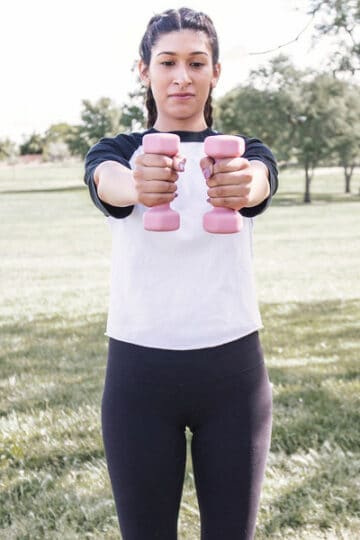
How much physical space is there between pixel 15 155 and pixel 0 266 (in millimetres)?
81894

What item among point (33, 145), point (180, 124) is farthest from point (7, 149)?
A: point (180, 124)

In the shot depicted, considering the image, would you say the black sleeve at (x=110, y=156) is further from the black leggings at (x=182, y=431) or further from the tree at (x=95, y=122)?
the tree at (x=95, y=122)

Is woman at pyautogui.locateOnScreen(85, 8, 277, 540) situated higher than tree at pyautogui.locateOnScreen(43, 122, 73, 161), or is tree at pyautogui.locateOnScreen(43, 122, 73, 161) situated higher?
tree at pyautogui.locateOnScreen(43, 122, 73, 161)

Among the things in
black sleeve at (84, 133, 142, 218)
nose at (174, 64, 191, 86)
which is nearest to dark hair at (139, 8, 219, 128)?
nose at (174, 64, 191, 86)

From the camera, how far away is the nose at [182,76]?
6.35ft

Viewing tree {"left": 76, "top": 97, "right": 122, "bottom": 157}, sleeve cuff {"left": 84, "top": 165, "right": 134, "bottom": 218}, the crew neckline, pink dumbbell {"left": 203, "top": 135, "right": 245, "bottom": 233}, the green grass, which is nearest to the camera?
pink dumbbell {"left": 203, "top": 135, "right": 245, "bottom": 233}

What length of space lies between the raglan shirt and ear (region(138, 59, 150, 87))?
246 millimetres

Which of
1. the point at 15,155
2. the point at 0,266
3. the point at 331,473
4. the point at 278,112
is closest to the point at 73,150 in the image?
the point at 15,155

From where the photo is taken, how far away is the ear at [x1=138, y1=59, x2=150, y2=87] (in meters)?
2.08

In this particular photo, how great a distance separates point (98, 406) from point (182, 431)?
3.07 metres

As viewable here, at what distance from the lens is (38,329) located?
8.07 meters

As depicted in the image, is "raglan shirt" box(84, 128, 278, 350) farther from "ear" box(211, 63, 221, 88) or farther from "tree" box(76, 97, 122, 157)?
"tree" box(76, 97, 122, 157)

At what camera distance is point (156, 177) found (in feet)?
5.40

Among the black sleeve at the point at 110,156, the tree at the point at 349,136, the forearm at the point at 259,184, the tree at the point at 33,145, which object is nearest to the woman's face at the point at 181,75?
the black sleeve at the point at 110,156
